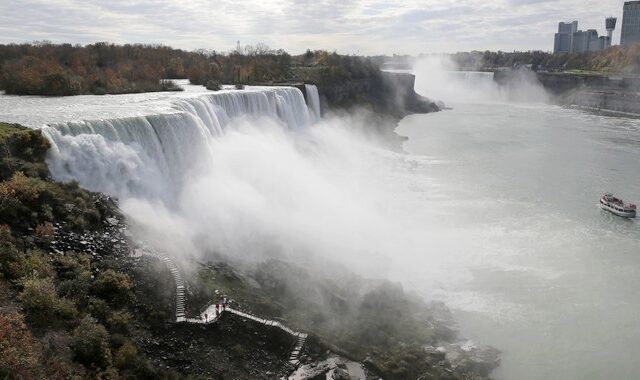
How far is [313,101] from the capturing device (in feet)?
169

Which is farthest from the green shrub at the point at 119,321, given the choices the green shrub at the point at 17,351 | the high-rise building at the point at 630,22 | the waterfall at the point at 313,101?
the high-rise building at the point at 630,22

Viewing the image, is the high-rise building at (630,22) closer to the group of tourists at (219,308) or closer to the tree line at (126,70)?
the tree line at (126,70)

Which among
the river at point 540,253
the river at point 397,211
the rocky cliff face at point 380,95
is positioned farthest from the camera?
the rocky cliff face at point 380,95

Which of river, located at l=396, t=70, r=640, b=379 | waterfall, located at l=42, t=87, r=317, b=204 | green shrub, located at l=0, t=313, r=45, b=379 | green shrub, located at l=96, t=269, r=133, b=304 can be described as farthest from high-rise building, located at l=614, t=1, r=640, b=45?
green shrub, located at l=0, t=313, r=45, b=379

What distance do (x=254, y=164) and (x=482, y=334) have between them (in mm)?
16711

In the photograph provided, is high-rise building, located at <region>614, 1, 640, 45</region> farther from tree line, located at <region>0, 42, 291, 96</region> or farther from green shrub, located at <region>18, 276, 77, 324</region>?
green shrub, located at <region>18, 276, 77, 324</region>

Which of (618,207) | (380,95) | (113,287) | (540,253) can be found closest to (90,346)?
(113,287)

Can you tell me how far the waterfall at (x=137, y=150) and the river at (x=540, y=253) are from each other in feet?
36.9

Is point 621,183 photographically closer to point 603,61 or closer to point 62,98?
point 62,98

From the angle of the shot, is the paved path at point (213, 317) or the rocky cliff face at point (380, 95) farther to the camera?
the rocky cliff face at point (380, 95)

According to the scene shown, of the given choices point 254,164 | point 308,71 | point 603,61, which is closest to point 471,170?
point 254,164

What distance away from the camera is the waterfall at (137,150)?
19203mm

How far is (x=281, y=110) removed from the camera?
42.5 metres

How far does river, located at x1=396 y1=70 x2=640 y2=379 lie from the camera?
53.7ft
